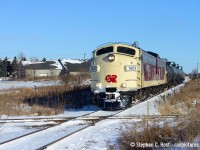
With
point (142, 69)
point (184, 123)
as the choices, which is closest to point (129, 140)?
point (184, 123)

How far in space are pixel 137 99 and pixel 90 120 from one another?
26.3 feet

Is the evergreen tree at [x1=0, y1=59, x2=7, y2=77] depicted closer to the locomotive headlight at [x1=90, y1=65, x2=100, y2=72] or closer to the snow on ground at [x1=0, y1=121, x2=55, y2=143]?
the locomotive headlight at [x1=90, y1=65, x2=100, y2=72]

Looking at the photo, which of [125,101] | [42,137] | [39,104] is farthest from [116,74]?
[42,137]

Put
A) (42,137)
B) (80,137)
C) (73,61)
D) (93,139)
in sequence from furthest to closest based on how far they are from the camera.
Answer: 1. (73,61)
2. (42,137)
3. (80,137)
4. (93,139)

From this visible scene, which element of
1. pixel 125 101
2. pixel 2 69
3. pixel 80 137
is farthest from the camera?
pixel 2 69

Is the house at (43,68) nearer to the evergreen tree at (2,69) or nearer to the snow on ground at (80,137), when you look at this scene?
the evergreen tree at (2,69)

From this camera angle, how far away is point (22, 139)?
36.6ft

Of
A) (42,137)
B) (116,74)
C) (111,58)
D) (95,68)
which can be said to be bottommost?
(42,137)

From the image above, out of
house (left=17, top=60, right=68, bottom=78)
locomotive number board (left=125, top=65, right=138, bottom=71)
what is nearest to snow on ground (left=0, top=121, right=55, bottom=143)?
locomotive number board (left=125, top=65, right=138, bottom=71)

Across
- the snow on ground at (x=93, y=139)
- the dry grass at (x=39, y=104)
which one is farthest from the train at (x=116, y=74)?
the snow on ground at (x=93, y=139)

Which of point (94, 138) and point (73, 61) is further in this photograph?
point (73, 61)

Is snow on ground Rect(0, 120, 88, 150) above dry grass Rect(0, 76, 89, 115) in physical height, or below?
below

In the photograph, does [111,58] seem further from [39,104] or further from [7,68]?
[7,68]

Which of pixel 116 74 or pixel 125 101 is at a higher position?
pixel 116 74
